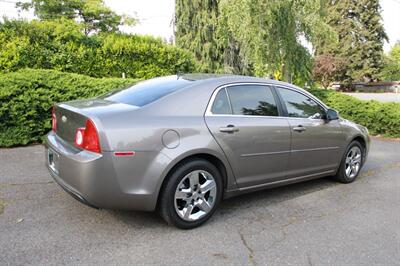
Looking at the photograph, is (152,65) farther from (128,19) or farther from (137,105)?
(128,19)

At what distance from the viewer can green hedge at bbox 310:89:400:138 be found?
9457 millimetres

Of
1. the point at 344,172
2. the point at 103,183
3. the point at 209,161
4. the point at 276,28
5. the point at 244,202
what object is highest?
the point at 276,28

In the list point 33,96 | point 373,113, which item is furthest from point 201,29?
point 33,96

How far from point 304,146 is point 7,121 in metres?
5.27

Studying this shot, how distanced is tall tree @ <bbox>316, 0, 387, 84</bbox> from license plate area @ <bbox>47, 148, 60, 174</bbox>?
43.2 metres

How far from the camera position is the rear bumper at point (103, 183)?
9.87 ft

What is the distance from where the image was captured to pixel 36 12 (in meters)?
30.2

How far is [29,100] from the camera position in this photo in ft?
21.5

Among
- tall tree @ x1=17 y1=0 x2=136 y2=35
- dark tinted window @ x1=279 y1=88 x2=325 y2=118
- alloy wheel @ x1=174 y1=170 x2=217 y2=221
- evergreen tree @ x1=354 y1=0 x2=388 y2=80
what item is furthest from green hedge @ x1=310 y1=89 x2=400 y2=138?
evergreen tree @ x1=354 y1=0 x2=388 y2=80

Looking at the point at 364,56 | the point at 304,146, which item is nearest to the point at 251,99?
the point at 304,146

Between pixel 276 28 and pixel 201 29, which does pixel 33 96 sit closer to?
pixel 276 28

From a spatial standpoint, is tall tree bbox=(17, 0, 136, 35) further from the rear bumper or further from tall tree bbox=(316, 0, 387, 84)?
the rear bumper

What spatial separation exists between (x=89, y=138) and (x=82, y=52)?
316 inches

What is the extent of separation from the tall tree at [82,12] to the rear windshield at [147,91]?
27.6 metres
